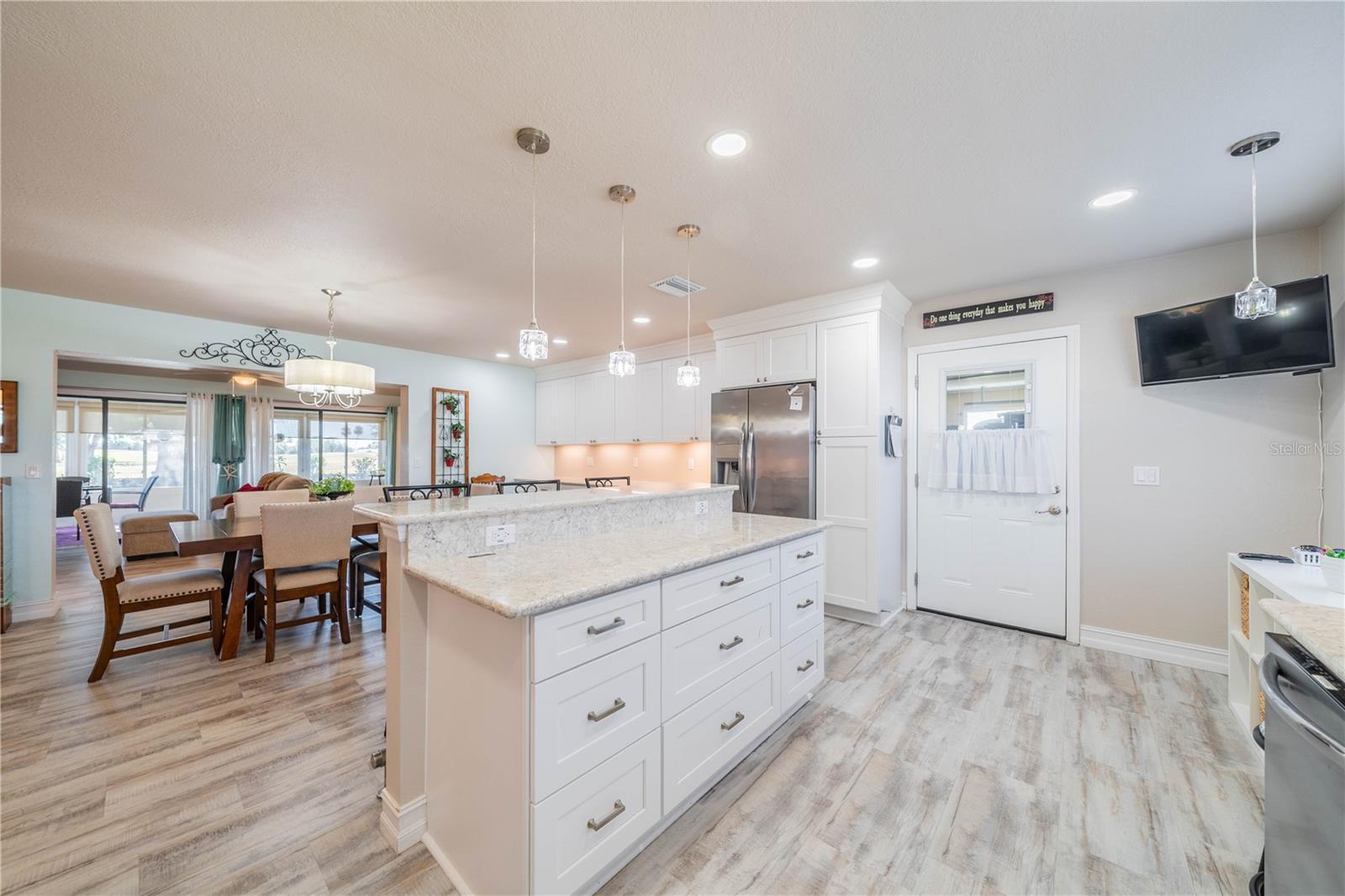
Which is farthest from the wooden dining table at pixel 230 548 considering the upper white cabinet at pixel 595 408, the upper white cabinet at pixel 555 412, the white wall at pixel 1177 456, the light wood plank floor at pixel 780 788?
the white wall at pixel 1177 456

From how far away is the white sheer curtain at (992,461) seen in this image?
335 cm

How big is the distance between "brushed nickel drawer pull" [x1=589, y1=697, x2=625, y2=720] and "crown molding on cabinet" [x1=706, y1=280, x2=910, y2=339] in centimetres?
319

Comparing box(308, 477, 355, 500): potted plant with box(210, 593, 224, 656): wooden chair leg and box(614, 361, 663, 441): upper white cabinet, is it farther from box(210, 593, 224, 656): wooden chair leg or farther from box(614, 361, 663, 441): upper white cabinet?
box(614, 361, 663, 441): upper white cabinet

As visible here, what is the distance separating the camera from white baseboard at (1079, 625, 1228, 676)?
2848 millimetres

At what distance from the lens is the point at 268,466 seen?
771 centimetres

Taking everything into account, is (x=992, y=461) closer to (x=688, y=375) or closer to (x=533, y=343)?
(x=688, y=375)

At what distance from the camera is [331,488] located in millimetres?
3762

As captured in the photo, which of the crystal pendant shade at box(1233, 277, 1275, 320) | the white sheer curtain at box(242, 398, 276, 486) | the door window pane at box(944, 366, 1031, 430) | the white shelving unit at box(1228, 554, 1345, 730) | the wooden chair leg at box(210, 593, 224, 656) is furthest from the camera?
the white sheer curtain at box(242, 398, 276, 486)

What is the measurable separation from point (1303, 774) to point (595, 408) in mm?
5698

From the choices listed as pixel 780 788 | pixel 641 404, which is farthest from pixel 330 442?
pixel 780 788

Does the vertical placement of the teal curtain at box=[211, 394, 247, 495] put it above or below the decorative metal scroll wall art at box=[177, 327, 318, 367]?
below

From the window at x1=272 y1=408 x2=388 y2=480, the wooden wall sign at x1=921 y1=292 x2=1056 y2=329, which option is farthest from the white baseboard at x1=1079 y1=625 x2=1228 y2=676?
the window at x1=272 y1=408 x2=388 y2=480

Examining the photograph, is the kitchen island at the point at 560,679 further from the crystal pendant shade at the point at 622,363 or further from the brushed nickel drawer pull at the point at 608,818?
the crystal pendant shade at the point at 622,363

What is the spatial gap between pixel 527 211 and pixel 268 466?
26.0ft
